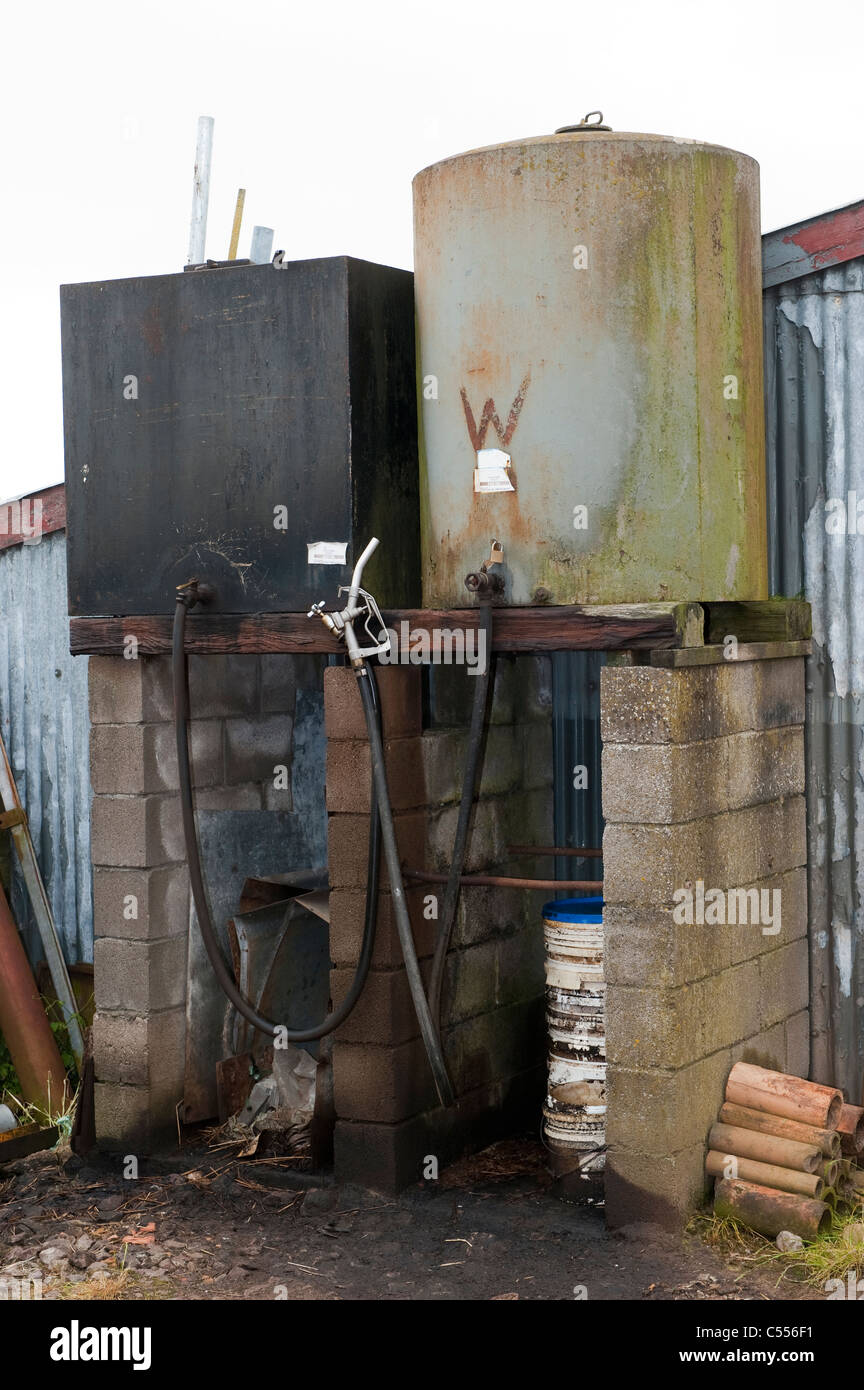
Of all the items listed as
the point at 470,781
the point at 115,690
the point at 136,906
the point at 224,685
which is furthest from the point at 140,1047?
the point at 470,781

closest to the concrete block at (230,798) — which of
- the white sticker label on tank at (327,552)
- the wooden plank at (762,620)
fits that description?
the white sticker label on tank at (327,552)

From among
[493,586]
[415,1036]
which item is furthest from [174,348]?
[415,1036]

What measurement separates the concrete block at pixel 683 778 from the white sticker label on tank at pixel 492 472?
1153 mm

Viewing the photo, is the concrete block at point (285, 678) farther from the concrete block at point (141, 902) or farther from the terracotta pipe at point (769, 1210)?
the terracotta pipe at point (769, 1210)

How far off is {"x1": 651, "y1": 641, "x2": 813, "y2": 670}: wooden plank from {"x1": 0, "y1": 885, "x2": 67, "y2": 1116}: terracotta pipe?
441 centimetres

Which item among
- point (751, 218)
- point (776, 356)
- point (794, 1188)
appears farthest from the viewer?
point (776, 356)

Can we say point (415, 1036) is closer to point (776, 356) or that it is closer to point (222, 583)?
point (222, 583)

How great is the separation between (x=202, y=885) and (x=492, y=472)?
7.26 ft

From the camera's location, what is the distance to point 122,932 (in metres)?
7.40

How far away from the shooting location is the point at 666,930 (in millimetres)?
5898

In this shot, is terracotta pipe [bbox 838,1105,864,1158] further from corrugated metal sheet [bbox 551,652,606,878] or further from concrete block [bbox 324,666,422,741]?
concrete block [bbox 324,666,422,741]

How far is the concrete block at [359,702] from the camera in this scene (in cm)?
653

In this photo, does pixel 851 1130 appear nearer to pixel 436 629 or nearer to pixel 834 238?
pixel 436 629

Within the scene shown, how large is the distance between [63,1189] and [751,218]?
521 centimetres
